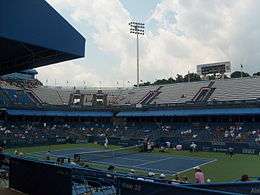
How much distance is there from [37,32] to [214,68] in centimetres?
7266

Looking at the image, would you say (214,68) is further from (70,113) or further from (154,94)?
(70,113)

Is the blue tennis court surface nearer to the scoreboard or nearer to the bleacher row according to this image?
the bleacher row

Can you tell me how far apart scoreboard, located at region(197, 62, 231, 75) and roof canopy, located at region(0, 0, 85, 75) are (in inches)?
2708

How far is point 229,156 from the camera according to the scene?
40250 millimetres

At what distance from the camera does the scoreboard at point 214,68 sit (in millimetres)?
78750

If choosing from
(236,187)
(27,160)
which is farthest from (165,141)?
(236,187)

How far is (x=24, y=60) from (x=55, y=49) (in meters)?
3.42

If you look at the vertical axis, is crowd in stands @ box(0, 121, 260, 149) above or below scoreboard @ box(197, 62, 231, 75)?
below

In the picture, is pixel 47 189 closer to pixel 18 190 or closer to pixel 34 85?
pixel 18 190

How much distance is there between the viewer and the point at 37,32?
1052 cm

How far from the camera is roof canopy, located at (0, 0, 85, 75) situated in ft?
32.4

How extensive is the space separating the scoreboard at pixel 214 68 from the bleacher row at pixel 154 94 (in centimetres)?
778

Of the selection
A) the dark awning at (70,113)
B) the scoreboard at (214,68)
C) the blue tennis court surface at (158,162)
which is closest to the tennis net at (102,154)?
the blue tennis court surface at (158,162)

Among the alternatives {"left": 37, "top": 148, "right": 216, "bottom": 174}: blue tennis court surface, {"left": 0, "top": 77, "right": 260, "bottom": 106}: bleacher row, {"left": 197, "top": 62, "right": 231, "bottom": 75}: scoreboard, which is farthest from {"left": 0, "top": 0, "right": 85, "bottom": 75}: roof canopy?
{"left": 197, "top": 62, "right": 231, "bottom": 75}: scoreboard
